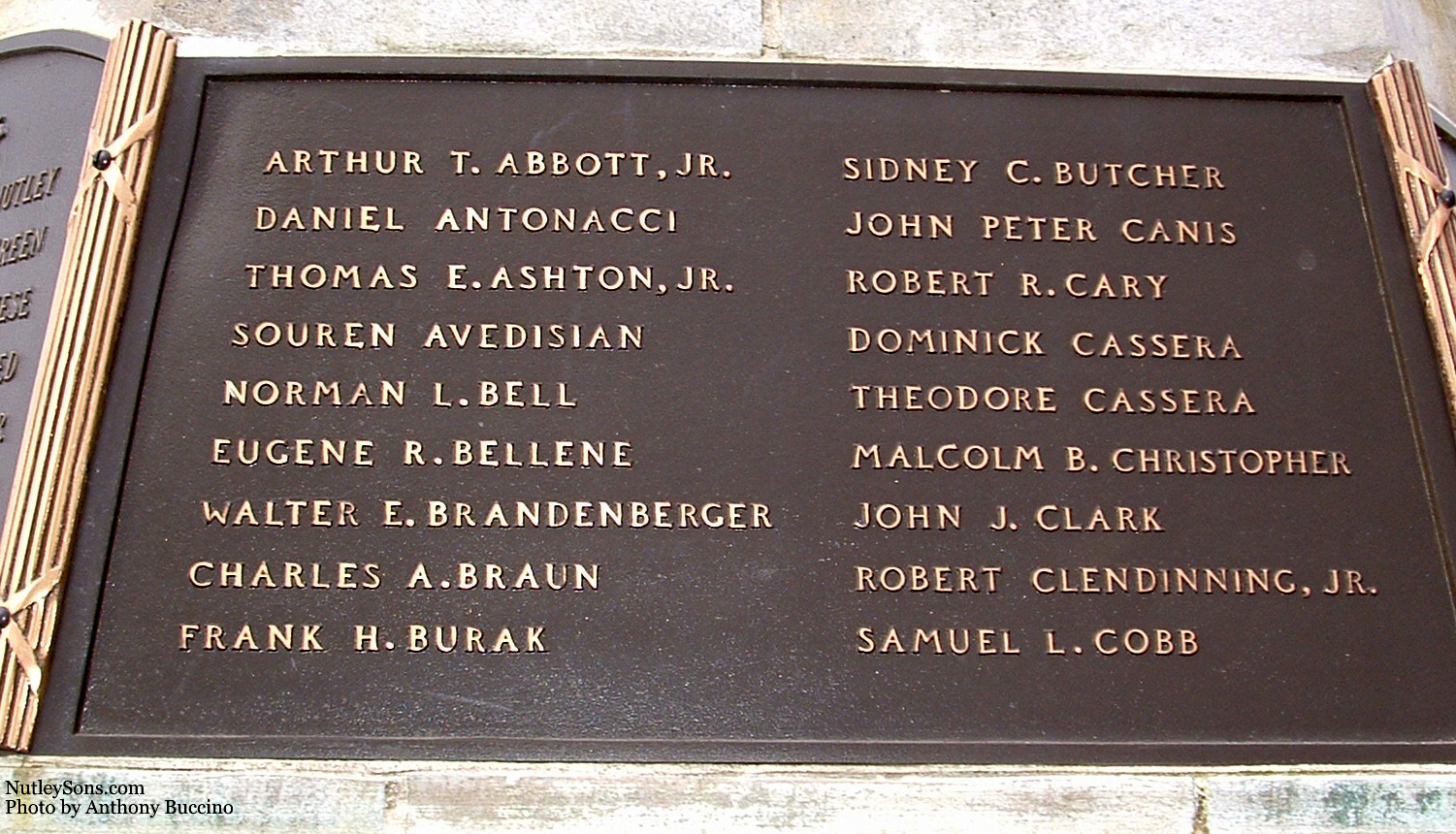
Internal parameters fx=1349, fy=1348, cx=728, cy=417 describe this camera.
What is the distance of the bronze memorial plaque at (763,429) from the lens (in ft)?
11.1

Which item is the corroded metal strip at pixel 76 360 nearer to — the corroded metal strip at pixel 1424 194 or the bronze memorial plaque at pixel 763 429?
the bronze memorial plaque at pixel 763 429

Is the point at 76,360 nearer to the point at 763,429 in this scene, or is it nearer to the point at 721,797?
the point at 763,429

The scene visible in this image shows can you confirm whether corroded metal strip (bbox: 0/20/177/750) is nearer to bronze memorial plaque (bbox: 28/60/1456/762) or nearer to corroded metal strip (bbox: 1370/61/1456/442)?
bronze memorial plaque (bbox: 28/60/1456/762)

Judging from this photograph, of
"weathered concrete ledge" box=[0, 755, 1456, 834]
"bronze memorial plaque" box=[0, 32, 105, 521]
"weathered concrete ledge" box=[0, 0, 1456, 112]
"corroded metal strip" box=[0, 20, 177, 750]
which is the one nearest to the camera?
"weathered concrete ledge" box=[0, 755, 1456, 834]

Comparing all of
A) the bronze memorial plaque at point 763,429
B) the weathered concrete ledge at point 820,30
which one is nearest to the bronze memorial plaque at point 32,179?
the weathered concrete ledge at point 820,30

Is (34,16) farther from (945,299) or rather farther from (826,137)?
(945,299)

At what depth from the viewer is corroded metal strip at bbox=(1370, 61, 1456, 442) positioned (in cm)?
388

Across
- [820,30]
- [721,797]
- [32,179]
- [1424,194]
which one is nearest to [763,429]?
[721,797]

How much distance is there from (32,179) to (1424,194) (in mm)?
4244

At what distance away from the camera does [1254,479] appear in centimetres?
368

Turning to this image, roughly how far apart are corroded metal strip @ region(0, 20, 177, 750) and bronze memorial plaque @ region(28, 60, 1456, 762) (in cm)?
6

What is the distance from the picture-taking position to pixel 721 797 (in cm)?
329

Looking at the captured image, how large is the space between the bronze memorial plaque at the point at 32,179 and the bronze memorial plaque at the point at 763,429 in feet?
1.21

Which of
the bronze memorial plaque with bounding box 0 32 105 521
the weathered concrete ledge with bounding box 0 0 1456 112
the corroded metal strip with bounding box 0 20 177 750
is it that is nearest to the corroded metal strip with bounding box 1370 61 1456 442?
the weathered concrete ledge with bounding box 0 0 1456 112
